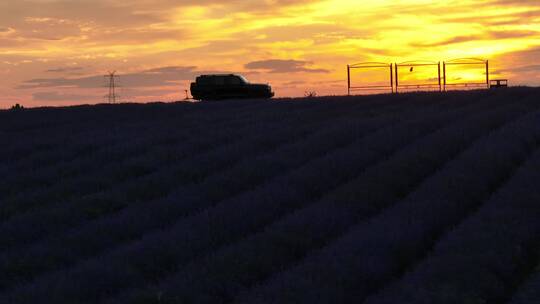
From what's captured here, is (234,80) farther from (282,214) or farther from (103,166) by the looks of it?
(282,214)

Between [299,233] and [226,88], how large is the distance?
119 ft

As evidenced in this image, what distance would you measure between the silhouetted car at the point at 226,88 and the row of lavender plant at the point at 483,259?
1314 inches

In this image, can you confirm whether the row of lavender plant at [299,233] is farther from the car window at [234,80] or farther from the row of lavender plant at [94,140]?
the car window at [234,80]

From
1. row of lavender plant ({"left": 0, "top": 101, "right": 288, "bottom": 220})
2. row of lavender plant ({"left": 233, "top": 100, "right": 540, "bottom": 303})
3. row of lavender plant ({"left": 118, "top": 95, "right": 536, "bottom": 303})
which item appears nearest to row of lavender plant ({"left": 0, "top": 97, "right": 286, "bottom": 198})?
row of lavender plant ({"left": 0, "top": 101, "right": 288, "bottom": 220})

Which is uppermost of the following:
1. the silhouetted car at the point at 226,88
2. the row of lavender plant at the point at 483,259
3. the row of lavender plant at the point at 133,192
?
the silhouetted car at the point at 226,88

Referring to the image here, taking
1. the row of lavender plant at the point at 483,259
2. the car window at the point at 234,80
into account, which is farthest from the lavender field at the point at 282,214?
the car window at the point at 234,80

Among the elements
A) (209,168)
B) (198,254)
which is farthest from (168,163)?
(198,254)

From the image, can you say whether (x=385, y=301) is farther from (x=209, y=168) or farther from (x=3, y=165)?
(x=3, y=165)

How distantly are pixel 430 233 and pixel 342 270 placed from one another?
215cm

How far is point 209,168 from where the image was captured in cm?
1600

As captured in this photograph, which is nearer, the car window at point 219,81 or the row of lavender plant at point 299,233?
the row of lavender plant at point 299,233

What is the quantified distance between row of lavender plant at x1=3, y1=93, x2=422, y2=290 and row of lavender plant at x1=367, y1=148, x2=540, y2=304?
4427mm

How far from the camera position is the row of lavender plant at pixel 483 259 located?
26.5ft

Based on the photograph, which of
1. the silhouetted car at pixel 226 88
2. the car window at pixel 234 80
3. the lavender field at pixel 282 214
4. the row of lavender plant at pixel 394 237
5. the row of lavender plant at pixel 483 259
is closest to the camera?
the row of lavender plant at pixel 483 259
